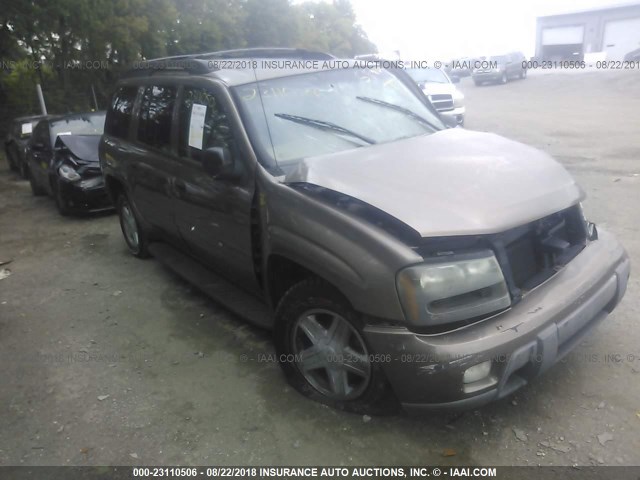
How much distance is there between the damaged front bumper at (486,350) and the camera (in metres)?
2.38

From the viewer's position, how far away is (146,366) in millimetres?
3678

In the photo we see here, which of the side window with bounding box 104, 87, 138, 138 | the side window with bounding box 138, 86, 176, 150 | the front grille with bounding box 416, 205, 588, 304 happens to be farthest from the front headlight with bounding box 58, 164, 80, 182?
the front grille with bounding box 416, 205, 588, 304

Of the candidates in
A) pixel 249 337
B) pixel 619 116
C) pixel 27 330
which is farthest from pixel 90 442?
pixel 619 116

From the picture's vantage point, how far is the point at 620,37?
34562mm

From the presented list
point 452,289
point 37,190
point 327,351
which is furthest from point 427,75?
point 452,289

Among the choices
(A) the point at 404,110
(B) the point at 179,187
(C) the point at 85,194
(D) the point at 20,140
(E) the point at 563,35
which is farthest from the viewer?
(E) the point at 563,35

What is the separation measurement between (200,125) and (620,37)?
3920 cm

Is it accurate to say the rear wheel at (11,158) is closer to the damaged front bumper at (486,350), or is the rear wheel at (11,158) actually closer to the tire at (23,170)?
the tire at (23,170)

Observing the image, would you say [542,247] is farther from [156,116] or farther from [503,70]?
[503,70]

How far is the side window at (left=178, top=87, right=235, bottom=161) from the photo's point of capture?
3482 mm

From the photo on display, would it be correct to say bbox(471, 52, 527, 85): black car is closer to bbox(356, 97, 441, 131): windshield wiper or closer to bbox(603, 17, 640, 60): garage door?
bbox(603, 17, 640, 60): garage door

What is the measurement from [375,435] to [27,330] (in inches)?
125

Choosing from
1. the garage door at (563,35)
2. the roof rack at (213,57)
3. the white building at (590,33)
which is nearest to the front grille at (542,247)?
the roof rack at (213,57)

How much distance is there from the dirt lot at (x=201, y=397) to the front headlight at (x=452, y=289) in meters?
0.76
